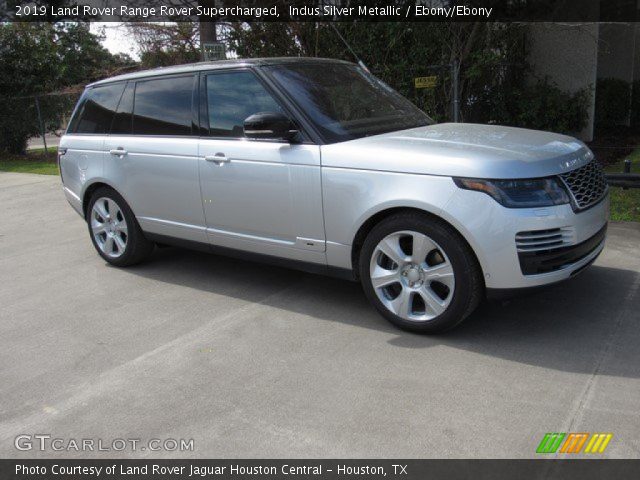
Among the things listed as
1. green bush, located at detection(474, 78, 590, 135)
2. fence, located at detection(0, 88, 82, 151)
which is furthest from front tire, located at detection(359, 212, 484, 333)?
fence, located at detection(0, 88, 82, 151)

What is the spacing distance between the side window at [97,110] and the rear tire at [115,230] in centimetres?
63

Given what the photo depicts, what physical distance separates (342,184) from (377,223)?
0.36 metres

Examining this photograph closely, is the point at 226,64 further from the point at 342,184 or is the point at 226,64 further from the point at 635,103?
the point at 635,103

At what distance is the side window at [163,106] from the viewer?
525cm

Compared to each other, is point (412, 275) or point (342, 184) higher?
point (342, 184)

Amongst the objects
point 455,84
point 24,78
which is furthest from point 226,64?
point 24,78

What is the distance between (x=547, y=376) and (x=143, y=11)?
12741 millimetres

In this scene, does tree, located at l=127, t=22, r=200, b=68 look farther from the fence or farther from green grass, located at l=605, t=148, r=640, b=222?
green grass, located at l=605, t=148, r=640, b=222

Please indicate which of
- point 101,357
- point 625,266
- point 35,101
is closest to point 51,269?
point 101,357

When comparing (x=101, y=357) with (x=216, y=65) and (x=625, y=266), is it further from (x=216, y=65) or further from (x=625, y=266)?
(x=625, y=266)

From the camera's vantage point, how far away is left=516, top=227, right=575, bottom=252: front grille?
3.66 metres

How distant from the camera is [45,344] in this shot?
444 cm

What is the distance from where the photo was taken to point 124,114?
580 cm

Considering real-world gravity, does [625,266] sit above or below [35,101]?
below
